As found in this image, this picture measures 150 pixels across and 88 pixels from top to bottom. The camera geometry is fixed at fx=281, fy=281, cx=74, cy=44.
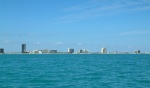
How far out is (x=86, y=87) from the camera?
31328 millimetres

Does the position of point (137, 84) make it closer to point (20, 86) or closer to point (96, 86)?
point (96, 86)

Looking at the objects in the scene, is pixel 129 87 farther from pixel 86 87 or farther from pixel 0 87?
pixel 0 87

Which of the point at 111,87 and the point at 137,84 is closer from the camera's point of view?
the point at 111,87

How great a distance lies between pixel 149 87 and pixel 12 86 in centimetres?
1562

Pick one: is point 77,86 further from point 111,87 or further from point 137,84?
point 137,84

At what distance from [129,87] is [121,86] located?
1061 millimetres

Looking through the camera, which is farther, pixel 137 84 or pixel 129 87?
pixel 137 84

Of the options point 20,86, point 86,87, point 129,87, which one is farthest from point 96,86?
point 20,86

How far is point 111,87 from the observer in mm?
31609

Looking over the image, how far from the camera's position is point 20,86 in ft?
106

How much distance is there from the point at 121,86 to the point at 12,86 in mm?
12522

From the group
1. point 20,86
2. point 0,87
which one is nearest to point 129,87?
point 20,86

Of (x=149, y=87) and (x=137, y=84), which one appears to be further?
(x=137, y=84)

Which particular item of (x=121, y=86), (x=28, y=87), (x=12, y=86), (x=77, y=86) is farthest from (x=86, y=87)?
(x=12, y=86)
